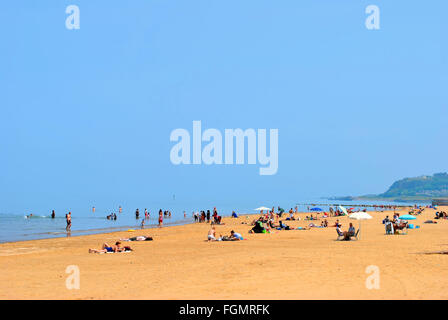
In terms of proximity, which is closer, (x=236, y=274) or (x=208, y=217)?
(x=236, y=274)

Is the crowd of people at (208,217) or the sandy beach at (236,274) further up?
the sandy beach at (236,274)

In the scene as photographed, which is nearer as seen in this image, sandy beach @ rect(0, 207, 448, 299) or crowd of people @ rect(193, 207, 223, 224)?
sandy beach @ rect(0, 207, 448, 299)

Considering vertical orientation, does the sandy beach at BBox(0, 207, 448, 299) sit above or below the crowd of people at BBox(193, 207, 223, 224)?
above

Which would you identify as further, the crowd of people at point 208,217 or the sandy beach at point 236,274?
the crowd of people at point 208,217

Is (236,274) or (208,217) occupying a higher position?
(236,274)

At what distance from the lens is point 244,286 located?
12016 mm
